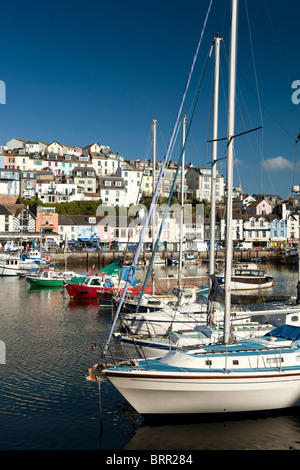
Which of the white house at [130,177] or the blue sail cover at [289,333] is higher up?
the white house at [130,177]

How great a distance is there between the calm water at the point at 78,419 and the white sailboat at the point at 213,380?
2.19 ft

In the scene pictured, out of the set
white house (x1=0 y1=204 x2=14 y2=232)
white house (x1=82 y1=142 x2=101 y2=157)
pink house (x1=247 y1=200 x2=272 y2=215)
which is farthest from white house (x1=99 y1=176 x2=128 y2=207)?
pink house (x1=247 y1=200 x2=272 y2=215)

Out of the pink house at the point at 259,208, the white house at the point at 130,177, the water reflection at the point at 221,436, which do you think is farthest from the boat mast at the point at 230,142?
the white house at the point at 130,177

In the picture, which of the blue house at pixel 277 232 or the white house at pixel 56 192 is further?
the blue house at pixel 277 232

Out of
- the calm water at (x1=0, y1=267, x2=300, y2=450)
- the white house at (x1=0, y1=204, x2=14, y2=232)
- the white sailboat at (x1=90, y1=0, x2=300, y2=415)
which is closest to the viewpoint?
the calm water at (x1=0, y1=267, x2=300, y2=450)

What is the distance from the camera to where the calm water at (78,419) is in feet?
46.9

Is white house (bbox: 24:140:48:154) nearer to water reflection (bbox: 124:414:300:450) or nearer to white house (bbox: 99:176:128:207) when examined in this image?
white house (bbox: 99:176:128:207)

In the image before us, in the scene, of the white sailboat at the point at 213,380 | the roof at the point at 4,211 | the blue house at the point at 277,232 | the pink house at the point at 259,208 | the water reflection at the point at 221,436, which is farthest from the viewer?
the pink house at the point at 259,208

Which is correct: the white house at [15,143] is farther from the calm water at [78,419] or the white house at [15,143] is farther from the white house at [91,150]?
the calm water at [78,419]

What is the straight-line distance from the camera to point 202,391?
1455cm

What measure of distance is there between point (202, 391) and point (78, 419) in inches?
184

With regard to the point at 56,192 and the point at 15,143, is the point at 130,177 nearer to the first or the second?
the point at 56,192

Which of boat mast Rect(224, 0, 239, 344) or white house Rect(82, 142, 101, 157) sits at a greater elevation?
white house Rect(82, 142, 101, 157)

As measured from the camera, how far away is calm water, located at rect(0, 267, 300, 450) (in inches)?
563
